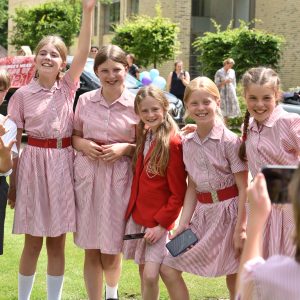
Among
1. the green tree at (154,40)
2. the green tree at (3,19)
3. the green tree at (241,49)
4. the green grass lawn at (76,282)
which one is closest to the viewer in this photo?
the green grass lawn at (76,282)

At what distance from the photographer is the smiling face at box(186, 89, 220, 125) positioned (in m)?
4.01

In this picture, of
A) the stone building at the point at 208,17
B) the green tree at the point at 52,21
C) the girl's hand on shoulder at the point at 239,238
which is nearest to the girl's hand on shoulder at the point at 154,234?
the girl's hand on shoulder at the point at 239,238

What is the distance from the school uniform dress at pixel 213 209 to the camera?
3934mm

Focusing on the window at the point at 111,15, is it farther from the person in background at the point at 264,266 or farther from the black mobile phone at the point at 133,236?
the person in background at the point at 264,266

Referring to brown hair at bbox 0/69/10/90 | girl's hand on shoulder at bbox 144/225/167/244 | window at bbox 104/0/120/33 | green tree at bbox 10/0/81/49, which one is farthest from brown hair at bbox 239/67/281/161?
window at bbox 104/0/120/33

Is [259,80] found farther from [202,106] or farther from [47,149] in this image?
[47,149]

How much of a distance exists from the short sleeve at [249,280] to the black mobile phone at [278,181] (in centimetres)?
24

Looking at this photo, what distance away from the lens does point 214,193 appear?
13.1 feet

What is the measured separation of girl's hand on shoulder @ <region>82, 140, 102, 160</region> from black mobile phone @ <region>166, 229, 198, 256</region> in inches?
31.7

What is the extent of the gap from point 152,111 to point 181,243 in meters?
0.88

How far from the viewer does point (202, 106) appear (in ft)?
13.1

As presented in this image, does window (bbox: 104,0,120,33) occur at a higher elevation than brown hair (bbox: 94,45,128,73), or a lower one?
higher

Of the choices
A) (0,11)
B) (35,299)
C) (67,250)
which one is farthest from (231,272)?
(0,11)

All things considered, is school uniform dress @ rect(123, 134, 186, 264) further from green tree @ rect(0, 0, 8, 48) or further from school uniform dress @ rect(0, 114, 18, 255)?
green tree @ rect(0, 0, 8, 48)
